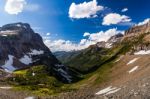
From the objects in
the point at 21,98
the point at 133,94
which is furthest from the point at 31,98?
the point at 133,94

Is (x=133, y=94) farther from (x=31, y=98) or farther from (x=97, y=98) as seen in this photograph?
(x=31, y=98)

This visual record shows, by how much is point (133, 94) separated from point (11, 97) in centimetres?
5882

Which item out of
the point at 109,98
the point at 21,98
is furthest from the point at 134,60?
the point at 109,98

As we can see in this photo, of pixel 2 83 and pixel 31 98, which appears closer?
pixel 31 98

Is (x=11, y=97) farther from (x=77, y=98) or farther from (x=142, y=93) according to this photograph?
(x=142, y=93)

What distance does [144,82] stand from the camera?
97688 millimetres

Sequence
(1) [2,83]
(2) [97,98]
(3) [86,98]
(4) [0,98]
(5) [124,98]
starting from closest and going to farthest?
1. (5) [124,98]
2. (2) [97,98]
3. (3) [86,98]
4. (4) [0,98]
5. (1) [2,83]

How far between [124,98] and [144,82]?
16820mm

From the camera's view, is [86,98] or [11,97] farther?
[11,97]

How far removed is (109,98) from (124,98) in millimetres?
5460

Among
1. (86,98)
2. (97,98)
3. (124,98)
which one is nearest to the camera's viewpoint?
(124,98)

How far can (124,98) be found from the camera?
3260 inches

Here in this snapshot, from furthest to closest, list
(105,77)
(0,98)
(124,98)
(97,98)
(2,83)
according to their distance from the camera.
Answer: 1. (2,83)
2. (105,77)
3. (0,98)
4. (97,98)
5. (124,98)

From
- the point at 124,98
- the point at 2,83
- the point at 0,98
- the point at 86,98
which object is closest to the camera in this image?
the point at 124,98
